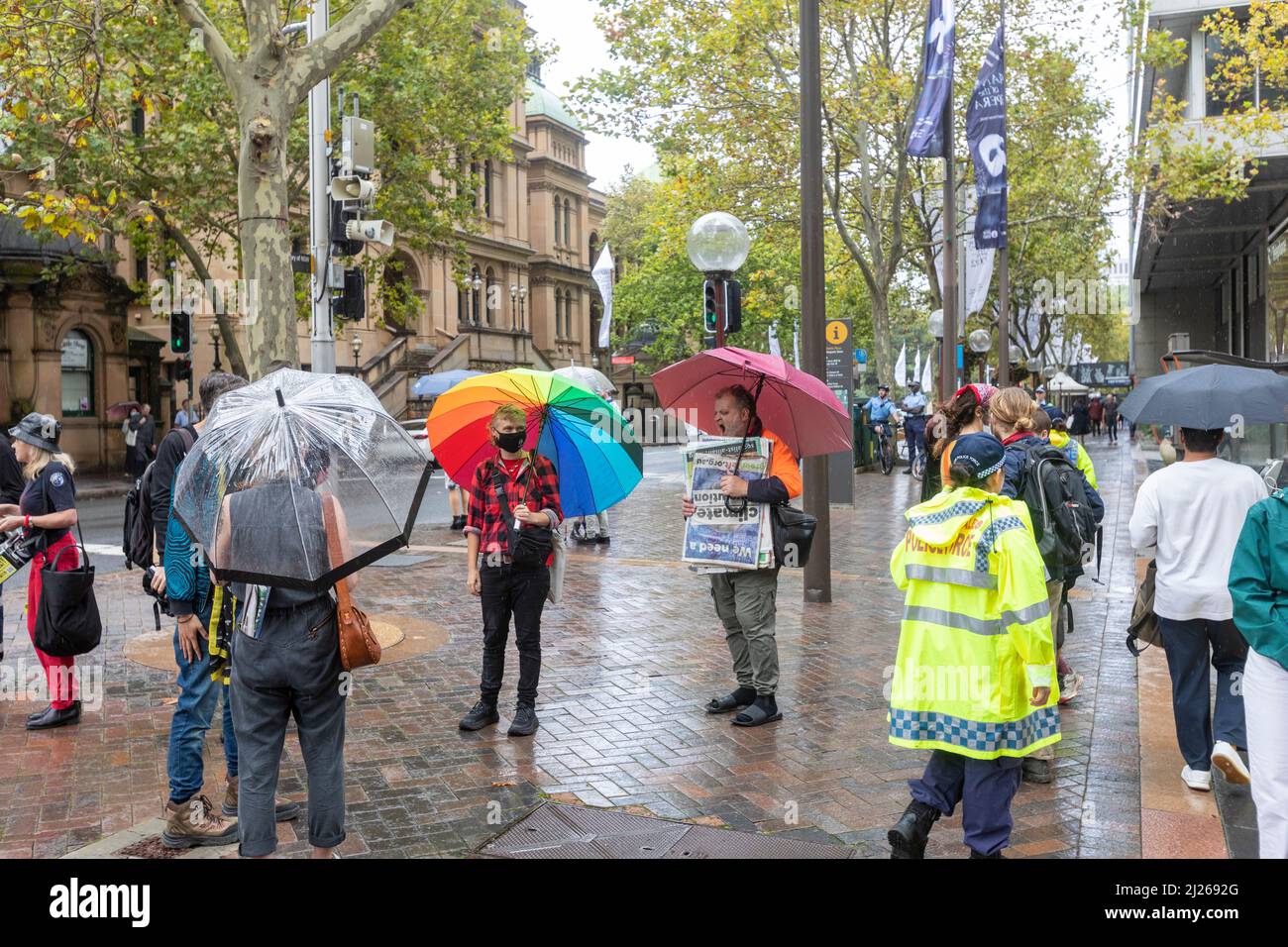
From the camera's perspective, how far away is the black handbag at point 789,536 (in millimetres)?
6160

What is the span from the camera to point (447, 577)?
37.9 ft

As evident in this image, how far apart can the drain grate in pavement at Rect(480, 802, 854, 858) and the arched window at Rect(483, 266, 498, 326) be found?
50.3m

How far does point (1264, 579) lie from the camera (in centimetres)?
353

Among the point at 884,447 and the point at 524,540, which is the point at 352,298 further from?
the point at 884,447

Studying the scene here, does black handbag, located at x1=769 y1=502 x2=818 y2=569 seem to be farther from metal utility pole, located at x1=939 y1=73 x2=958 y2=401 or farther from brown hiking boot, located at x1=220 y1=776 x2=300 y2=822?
metal utility pole, located at x1=939 y1=73 x2=958 y2=401

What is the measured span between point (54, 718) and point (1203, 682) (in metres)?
6.22

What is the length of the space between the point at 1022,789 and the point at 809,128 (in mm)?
6602

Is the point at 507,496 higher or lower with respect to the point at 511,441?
lower

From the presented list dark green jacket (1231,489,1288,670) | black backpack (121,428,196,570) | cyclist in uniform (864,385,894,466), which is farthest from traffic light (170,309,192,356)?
dark green jacket (1231,489,1288,670)

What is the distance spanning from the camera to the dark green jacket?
3467mm

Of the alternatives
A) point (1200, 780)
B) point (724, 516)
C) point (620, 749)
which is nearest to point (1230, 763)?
point (1200, 780)

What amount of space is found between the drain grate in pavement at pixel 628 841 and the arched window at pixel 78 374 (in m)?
28.7

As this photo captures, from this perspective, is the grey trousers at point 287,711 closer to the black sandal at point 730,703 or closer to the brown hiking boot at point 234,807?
the brown hiking boot at point 234,807
